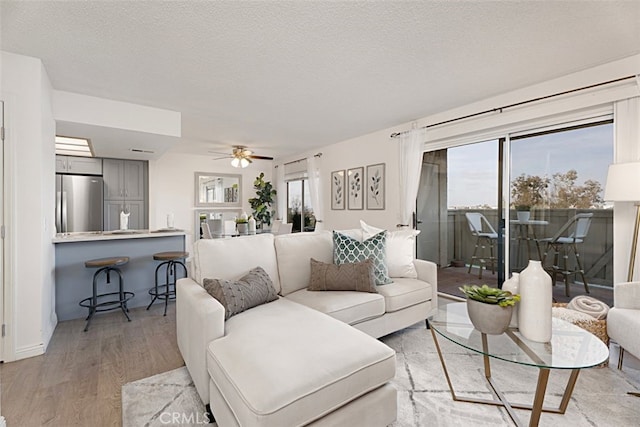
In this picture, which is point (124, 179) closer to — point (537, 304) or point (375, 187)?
point (375, 187)

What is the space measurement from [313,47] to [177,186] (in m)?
5.33

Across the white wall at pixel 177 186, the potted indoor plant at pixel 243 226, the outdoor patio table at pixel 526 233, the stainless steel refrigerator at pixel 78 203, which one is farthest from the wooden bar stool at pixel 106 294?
the outdoor patio table at pixel 526 233

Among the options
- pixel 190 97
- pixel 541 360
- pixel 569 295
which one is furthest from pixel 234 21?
pixel 569 295

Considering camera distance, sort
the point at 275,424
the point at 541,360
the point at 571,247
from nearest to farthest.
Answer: the point at 275,424 < the point at 541,360 < the point at 571,247

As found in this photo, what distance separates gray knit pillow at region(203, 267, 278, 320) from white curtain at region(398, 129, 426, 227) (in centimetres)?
256

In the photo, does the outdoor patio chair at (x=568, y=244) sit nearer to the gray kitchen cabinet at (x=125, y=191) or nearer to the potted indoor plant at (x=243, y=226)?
the potted indoor plant at (x=243, y=226)

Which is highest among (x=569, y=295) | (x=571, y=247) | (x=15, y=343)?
(x=571, y=247)

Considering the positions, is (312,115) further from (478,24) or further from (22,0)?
(22,0)

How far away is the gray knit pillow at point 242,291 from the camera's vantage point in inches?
76.0

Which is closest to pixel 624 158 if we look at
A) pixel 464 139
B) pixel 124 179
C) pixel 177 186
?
pixel 464 139

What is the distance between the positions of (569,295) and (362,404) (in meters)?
2.78

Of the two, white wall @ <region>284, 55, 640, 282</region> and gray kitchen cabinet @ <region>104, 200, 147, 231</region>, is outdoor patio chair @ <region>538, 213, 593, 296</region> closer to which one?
white wall @ <region>284, 55, 640, 282</region>

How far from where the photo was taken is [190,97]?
132 inches

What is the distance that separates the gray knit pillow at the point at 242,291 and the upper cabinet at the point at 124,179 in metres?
4.83
